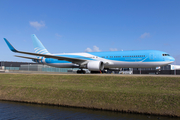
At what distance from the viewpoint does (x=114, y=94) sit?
44.0 ft

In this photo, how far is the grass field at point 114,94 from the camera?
1155cm

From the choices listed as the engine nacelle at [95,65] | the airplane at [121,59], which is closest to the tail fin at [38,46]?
the airplane at [121,59]

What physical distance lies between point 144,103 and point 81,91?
5.48 m

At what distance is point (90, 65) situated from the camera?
2755 cm

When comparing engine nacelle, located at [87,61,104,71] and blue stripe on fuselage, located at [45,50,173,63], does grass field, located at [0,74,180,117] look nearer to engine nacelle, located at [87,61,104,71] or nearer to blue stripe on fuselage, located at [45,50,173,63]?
engine nacelle, located at [87,61,104,71]

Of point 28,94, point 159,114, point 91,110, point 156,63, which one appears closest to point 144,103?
point 159,114

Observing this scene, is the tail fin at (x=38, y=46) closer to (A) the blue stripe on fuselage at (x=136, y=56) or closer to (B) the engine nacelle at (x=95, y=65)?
(B) the engine nacelle at (x=95, y=65)

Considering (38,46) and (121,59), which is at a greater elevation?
(38,46)

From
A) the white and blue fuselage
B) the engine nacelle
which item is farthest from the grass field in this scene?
the white and blue fuselage

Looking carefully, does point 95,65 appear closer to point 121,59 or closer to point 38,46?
point 121,59

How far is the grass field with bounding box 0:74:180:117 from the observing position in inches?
455

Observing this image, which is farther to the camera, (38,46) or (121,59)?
(38,46)

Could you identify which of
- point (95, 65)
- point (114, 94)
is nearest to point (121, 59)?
point (95, 65)

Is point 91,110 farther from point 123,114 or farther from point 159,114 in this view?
point 159,114
